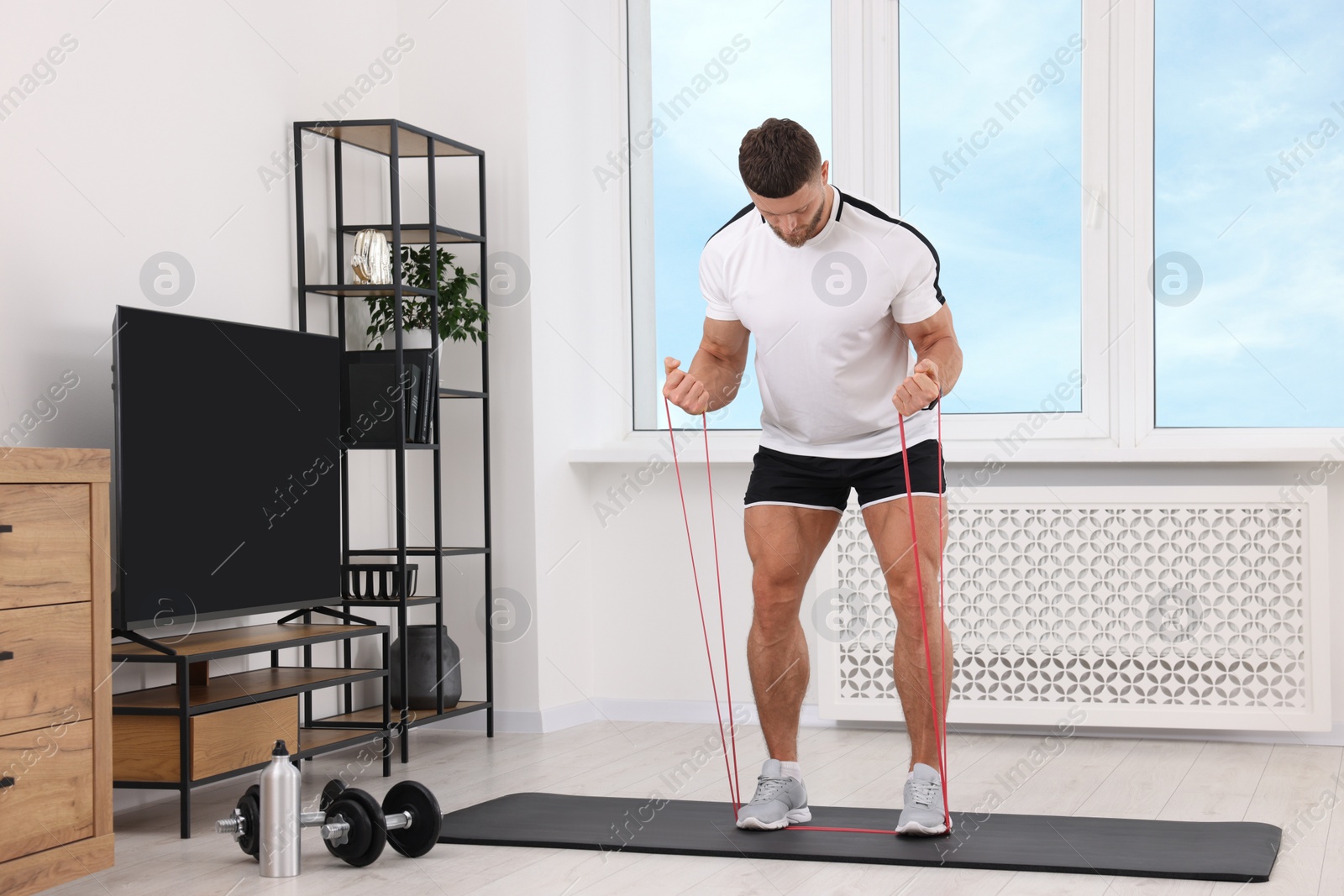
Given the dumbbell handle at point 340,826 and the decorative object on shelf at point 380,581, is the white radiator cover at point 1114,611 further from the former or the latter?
the dumbbell handle at point 340,826

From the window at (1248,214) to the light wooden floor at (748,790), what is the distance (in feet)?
3.29

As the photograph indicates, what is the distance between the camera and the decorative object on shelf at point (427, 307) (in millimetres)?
3658

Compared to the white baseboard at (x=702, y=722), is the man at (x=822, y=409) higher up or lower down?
higher up

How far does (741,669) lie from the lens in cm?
400

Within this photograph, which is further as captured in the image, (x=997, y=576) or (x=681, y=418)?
(x=681, y=418)

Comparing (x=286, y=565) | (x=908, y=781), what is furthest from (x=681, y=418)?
(x=908, y=781)

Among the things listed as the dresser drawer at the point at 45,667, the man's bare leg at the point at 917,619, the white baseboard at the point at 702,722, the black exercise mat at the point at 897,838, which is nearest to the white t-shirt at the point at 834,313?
the man's bare leg at the point at 917,619

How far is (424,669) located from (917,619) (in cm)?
163

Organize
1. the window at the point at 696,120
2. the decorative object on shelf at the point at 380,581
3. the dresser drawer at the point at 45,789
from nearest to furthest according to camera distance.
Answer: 1. the dresser drawer at the point at 45,789
2. the decorative object on shelf at the point at 380,581
3. the window at the point at 696,120

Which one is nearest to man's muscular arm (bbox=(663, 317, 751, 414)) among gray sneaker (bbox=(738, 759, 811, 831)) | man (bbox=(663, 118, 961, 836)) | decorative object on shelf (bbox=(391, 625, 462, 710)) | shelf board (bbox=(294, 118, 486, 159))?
man (bbox=(663, 118, 961, 836))

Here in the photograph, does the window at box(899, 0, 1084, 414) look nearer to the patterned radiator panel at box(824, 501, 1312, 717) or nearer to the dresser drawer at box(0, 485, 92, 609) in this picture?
the patterned radiator panel at box(824, 501, 1312, 717)

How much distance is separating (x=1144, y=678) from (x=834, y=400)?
1538mm

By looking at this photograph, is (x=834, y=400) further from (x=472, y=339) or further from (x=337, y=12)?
(x=337, y=12)

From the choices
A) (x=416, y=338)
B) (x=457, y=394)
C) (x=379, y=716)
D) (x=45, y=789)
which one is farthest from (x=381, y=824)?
(x=416, y=338)
